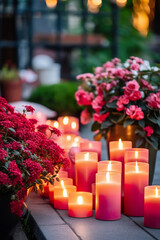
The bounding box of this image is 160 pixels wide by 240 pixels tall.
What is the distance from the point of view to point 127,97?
11.8 feet

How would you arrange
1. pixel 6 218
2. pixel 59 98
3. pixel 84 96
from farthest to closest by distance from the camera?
pixel 59 98, pixel 84 96, pixel 6 218

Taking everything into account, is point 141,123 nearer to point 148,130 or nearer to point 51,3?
point 148,130

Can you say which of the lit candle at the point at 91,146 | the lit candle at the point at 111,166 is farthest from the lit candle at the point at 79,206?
the lit candle at the point at 91,146

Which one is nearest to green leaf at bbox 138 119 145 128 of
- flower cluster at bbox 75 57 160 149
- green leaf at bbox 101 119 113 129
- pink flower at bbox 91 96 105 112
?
flower cluster at bbox 75 57 160 149

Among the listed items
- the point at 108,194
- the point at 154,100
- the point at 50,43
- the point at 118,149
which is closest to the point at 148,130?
the point at 154,100

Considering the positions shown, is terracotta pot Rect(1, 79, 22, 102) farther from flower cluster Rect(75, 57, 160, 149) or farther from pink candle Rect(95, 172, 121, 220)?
pink candle Rect(95, 172, 121, 220)

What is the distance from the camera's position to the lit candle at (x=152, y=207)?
111 inches

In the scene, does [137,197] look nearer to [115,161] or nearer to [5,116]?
[115,161]

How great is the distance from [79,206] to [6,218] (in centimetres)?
52

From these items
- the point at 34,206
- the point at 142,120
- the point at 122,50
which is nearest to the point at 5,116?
the point at 34,206

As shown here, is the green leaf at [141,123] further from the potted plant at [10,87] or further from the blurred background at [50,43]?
the potted plant at [10,87]

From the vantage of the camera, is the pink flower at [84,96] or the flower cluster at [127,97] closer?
the flower cluster at [127,97]

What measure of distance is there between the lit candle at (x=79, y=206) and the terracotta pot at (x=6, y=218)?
424 millimetres

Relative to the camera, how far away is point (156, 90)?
3.74 meters
